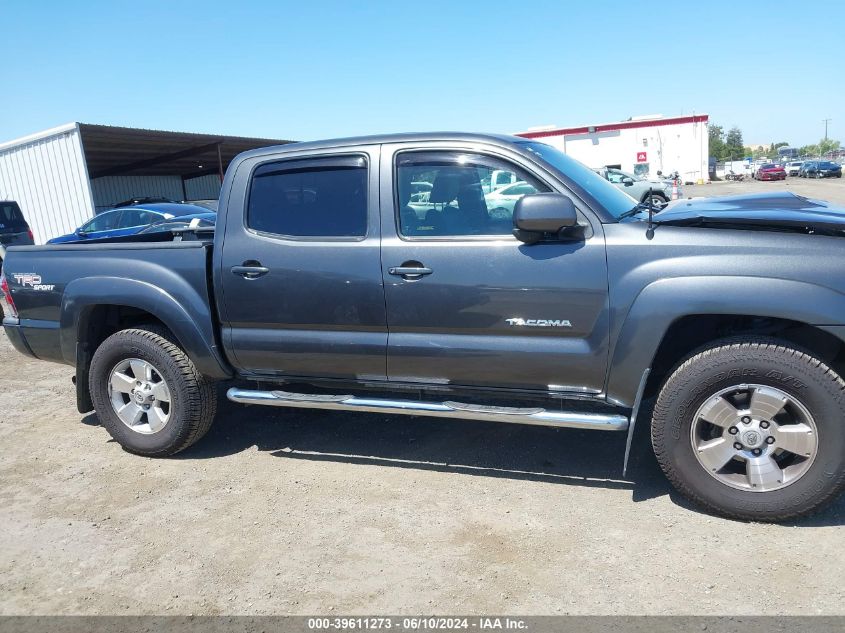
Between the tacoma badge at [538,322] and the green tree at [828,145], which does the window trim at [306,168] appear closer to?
the tacoma badge at [538,322]

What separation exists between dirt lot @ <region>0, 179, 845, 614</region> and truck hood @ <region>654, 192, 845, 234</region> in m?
1.44

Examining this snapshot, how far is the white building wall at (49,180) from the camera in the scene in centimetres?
1836

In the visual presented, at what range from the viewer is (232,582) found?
2982 mm

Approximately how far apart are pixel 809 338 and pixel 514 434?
6.25 feet

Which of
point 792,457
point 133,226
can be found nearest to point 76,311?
point 792,457

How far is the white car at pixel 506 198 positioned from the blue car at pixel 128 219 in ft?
39.3

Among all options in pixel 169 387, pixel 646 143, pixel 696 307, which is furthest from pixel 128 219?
pixel 646 143

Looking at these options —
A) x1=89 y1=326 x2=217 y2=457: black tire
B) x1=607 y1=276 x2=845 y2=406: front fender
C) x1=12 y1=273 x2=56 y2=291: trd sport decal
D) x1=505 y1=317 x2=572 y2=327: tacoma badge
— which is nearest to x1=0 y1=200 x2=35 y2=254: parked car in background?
x1=12 y1=273 x2=56 y2=291: trd sport decal

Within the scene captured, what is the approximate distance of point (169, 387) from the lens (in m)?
4.27

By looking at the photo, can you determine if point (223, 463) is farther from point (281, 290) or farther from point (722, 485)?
point (722, 485)

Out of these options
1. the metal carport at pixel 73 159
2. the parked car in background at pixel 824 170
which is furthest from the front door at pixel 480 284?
the parked car in background at pixel 824 170

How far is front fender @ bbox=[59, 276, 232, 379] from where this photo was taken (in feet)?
13.5

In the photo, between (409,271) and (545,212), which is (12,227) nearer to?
(409,271)

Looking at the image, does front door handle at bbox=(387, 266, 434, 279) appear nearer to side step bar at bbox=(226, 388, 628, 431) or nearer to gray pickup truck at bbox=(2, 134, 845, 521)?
gray pickup truck at bbox=(2, 134, 845, 521)
